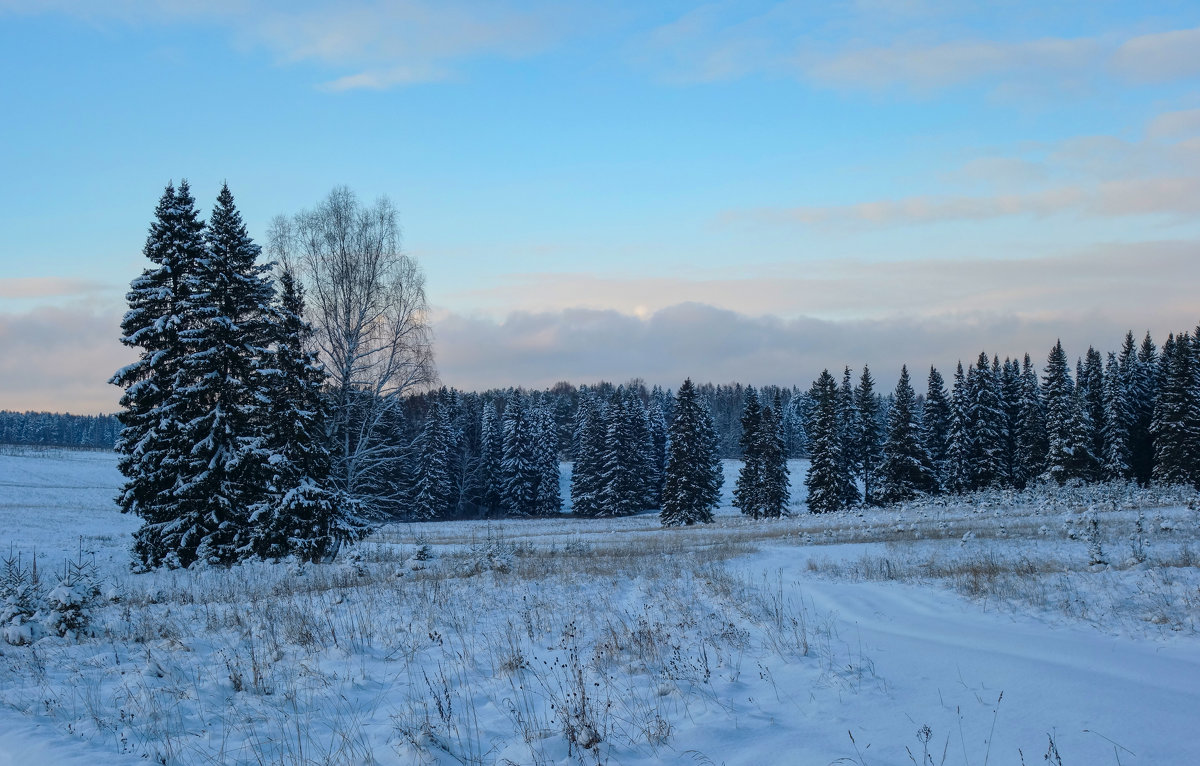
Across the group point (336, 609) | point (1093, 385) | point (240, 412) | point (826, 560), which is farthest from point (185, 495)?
point (1093, 385)

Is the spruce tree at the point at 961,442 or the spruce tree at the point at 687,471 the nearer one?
the spruce tree at the point at 687,471

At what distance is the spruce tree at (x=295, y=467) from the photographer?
18.5 meters

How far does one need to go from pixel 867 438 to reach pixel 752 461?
1152 centimetres

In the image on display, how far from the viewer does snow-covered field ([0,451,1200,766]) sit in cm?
475

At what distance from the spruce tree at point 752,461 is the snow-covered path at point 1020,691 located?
155 feet

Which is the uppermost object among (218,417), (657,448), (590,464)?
(218,417)

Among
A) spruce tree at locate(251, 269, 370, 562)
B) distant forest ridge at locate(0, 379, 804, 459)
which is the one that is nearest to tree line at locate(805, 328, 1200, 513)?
spruce tree at locate(251, 269, 370, 562)

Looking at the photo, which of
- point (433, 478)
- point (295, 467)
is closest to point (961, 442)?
point (433, 478)

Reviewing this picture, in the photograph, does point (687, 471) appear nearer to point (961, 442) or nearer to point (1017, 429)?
point (961, 442)

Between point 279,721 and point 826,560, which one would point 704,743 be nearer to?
point 279,721

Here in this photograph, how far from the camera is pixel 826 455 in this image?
53875 mm

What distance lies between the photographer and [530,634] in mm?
8055

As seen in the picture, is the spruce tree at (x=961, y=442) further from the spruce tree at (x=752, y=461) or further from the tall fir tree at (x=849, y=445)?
the spruce tree at (x=752, y=461)

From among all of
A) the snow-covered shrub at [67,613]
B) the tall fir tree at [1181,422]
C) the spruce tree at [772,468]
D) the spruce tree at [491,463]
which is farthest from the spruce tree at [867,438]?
the snow-covered shrub at [67,613]
